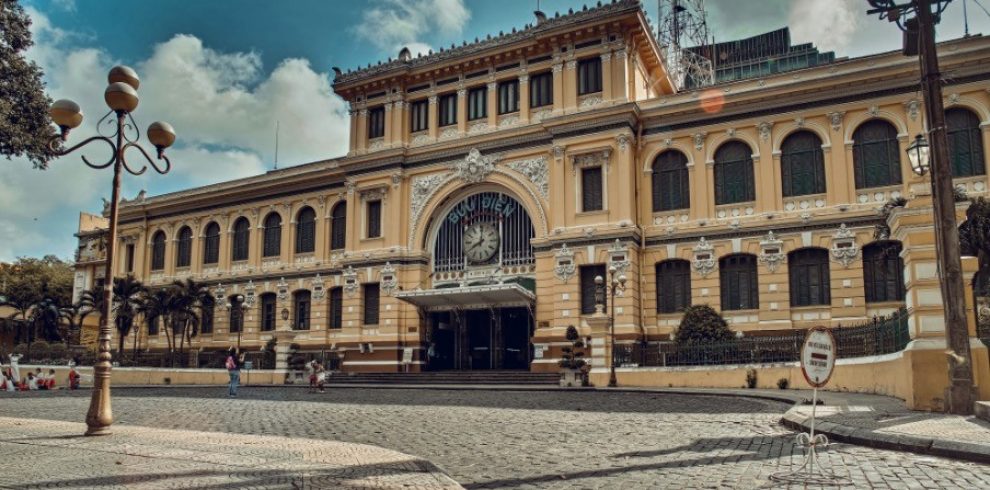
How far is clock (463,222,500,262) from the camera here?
108ft

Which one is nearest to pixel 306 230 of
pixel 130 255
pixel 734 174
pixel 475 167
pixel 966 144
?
pixel 475 167

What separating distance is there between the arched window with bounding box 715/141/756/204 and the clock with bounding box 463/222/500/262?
945cm

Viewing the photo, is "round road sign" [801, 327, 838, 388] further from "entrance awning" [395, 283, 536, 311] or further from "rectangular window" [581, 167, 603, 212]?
"rectangular window" [581, 167, 603, 212]

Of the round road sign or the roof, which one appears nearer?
the round road sign

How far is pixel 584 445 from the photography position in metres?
10.1

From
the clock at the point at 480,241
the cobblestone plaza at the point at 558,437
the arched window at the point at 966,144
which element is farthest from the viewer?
the clock at the point at 480,241

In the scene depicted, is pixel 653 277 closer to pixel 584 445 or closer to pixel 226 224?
pixel 584 445

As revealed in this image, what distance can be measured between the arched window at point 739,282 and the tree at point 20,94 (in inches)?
872

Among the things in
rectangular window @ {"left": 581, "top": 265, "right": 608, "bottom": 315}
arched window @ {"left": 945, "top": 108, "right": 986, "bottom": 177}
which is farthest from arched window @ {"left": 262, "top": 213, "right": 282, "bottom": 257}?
arched window @ {"left": 945, "top": 108, "right": 986, "bottom": 177}

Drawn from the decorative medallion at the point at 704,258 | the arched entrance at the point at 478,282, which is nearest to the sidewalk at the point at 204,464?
the arched entrance at the point at 478,282

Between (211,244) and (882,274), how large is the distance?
34.0m

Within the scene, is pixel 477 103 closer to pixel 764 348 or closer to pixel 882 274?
pixel 764 348

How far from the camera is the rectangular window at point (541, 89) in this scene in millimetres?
32438

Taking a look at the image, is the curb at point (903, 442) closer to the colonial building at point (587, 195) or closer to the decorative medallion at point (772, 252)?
the colonial building at point (587, 195)
